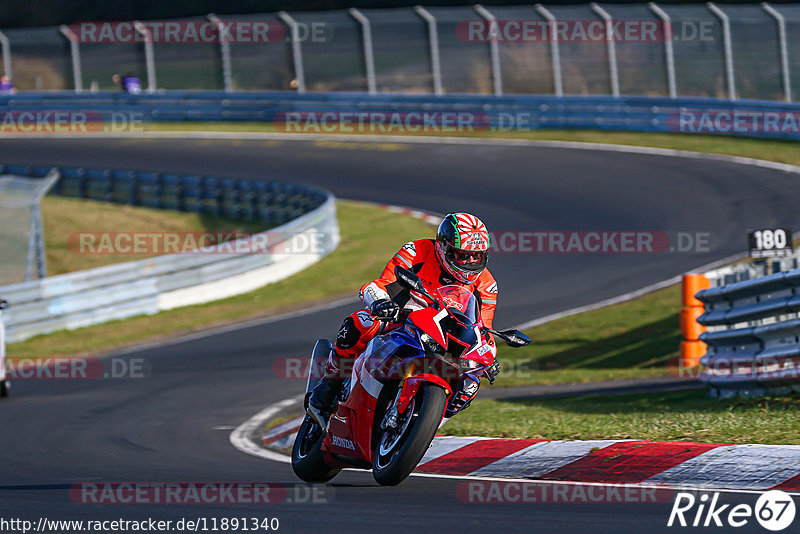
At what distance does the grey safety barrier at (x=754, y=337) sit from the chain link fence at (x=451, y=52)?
23.0 metres

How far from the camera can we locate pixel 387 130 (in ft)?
123

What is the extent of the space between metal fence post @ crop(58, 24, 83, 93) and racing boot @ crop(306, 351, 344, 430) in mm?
38350

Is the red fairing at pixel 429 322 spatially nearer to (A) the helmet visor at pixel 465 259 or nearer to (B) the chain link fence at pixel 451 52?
(A) the helmet visor at pixel 465 259

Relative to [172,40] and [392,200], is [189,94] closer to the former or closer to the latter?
[172,40]

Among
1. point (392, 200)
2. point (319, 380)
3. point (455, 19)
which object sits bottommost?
point (392, 200)

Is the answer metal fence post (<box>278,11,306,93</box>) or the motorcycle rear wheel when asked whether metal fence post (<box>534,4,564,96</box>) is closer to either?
metal fence post (<box>278,11,306,93</box>)

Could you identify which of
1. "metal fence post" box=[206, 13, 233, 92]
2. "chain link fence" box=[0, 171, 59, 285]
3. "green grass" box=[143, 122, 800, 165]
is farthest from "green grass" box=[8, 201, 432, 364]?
"metal fence post" box=[206, 13, 233, 92]

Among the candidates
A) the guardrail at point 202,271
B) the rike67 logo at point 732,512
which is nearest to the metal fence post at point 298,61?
the guardrail at point 202,271

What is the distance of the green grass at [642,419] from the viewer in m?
7.74

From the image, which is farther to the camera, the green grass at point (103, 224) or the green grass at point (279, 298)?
the green grass at point (103, 224)

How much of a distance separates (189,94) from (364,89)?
7.35 meters

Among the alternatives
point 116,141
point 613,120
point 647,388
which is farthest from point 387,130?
point 647,388

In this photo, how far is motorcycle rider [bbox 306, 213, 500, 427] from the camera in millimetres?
6797

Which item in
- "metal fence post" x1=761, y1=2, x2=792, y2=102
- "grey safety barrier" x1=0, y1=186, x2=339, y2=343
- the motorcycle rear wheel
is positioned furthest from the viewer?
"metal fence post" x1=761, y1=2, x2=792, y2=102
